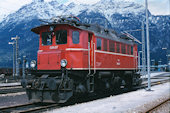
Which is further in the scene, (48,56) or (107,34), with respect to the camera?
(107,34)

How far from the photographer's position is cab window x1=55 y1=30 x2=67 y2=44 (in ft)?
42.6

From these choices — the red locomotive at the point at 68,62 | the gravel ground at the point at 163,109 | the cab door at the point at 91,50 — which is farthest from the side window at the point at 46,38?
the gravel ground at the point at 163,109

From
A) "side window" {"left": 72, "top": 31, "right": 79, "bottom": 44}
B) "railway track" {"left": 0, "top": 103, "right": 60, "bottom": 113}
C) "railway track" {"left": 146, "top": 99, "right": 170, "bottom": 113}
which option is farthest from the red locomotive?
"railway track" {"left": 146, "top": 99, "right": 170, "bottom": 113}

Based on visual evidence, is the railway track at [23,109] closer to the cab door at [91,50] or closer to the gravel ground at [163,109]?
the cab door at [91,50]

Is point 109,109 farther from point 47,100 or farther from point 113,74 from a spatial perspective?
point 113,74

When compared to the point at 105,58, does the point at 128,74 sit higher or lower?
lower

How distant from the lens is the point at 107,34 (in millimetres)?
16328

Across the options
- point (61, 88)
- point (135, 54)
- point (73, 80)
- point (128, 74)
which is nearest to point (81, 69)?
point (73, 80)

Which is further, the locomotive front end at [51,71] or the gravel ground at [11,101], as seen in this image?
the gravel ground at [11,101]

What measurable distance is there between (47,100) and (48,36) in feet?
13.2

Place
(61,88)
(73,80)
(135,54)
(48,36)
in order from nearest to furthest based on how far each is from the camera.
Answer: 1. (61,88)
2. (73,80)
3. (48,36)
4. (135,54)

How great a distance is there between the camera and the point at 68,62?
1260 centimetres

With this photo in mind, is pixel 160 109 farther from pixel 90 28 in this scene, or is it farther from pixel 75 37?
pixel 90 28

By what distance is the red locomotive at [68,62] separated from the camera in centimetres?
1173
